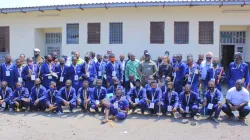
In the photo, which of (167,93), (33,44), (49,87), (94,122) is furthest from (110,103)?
(33,44)

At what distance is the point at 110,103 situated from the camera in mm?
8219

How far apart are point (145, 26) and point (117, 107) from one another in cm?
727

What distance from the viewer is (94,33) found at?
49.9ft

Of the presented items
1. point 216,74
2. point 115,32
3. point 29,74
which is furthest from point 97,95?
point 115,32

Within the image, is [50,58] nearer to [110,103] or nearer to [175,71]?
[110,103]

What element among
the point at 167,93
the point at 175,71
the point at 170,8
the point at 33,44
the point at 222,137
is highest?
the point at 170,8

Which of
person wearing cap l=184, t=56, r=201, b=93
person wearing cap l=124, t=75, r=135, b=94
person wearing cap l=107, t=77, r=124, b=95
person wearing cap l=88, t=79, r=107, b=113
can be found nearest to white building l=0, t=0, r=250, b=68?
person wearing cap l=124, t=75, r=135, b=94

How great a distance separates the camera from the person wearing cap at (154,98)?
27.5ft

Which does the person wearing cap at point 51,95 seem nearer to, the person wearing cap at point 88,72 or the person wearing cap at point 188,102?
the person wearing cap at point 88,72

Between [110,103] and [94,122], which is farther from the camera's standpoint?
[110,103]

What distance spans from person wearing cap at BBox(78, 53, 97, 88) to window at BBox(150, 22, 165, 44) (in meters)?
5.38

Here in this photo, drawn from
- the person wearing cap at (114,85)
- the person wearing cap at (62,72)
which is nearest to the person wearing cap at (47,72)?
the person wearing cap at (62,72)

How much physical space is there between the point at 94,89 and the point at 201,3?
7.29 m

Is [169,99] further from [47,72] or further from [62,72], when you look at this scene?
[47,72]
